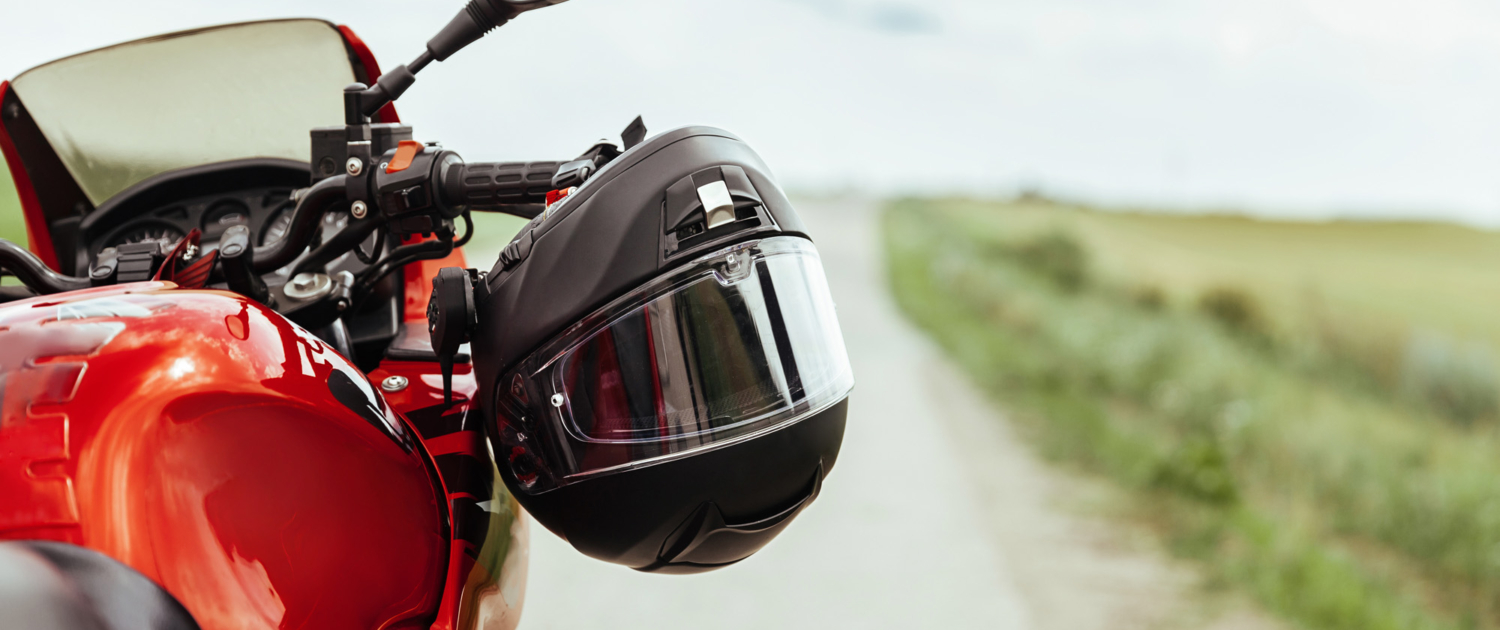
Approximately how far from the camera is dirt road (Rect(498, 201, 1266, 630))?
3.77 meters

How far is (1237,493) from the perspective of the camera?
511 centimetres

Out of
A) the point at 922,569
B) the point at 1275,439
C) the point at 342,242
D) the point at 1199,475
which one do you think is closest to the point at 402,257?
the point at 342,242

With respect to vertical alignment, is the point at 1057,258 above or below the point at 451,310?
below

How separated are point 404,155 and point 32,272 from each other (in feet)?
1.76

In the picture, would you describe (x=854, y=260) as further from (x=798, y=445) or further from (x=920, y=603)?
(x=798, y=445)

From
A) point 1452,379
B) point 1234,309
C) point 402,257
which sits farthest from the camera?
point 1234,309

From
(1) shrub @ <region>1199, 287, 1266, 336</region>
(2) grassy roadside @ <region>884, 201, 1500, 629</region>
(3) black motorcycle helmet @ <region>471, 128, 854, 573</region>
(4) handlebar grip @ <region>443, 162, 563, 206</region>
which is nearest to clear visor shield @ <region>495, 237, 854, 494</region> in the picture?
(3) black motorcycle helmet @ <region>471, 128, 854, 573</region>

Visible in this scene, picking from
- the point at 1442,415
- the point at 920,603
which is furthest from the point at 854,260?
the point at 920,603

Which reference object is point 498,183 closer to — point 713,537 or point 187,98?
point 713,537

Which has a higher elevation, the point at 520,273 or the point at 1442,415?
the point at 520,273

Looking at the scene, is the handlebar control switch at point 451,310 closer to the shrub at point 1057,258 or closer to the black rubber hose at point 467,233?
the black rubber hose at point 467,233

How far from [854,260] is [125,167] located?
60.3ft

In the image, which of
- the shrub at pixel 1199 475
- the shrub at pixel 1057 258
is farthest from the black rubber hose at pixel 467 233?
the shrub at pixel 1057 258

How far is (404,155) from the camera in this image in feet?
4.73
